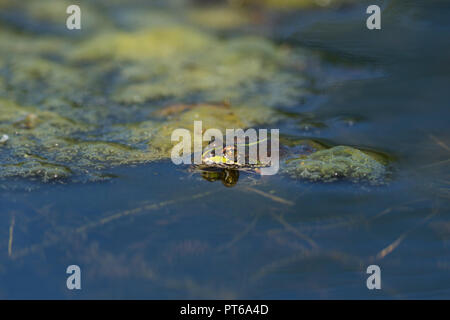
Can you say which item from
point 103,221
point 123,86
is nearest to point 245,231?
point 103,221

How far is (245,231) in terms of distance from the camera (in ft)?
7.72

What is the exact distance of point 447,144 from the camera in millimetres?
2975

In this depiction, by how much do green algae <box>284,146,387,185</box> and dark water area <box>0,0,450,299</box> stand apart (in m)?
0.07

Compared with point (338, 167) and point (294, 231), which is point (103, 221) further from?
point (338, 167)

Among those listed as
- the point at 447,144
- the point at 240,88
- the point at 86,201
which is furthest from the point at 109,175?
the point at 447,144

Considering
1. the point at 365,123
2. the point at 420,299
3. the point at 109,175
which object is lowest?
the point at 420,299

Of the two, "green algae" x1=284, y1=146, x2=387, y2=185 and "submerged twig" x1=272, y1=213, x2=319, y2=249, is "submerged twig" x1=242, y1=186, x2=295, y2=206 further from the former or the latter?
"green algae" x1=284, y1=146, x2=387, y2=185

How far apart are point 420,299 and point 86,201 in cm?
157

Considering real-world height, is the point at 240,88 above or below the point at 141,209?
above

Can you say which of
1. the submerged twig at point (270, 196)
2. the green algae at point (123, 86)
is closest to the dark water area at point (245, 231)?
the submerged twig at point (270, 196)

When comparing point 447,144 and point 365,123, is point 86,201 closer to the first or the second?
point 365,123

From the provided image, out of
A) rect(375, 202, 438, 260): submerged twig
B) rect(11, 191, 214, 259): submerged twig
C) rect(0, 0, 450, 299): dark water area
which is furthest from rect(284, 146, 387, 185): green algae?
rect(11, 191, 214, 259): submerged twig

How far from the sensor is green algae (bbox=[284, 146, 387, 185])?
273cm

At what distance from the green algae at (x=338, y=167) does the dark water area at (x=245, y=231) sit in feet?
0.22
